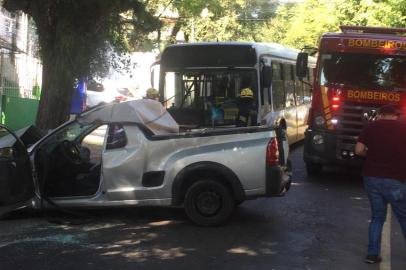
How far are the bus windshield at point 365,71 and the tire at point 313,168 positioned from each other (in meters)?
1.73

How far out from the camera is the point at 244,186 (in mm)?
7367

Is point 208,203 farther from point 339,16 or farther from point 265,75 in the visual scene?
point 339,16

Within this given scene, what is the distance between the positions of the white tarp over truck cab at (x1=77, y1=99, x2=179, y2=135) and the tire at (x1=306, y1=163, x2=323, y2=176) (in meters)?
4.59

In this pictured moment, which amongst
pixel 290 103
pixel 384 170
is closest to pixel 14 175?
pixel 384 170

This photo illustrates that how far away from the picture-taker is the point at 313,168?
11.8 m

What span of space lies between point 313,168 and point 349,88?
1.90 meters

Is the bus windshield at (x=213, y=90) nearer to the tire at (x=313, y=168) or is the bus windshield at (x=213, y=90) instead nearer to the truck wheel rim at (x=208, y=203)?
the tire at (x=313, y=168)

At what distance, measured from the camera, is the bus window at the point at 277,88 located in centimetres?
1406

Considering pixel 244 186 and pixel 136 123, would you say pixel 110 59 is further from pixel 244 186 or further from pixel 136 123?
pixel 244 186

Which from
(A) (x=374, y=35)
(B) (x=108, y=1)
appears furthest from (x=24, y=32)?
(A) (x=374, y=35)

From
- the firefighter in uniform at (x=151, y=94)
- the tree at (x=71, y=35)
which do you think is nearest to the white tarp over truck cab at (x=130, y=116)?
the tree at (x=71, y=35)

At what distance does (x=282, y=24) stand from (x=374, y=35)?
32.7 meters

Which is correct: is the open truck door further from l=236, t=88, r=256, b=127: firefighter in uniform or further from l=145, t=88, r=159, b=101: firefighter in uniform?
l=236, t=88, r=256, b=127: firefighter in uniform

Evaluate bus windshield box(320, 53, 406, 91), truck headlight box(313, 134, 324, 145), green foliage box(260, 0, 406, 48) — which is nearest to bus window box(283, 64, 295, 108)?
bus windshield box(320, 53, 406, 91)
